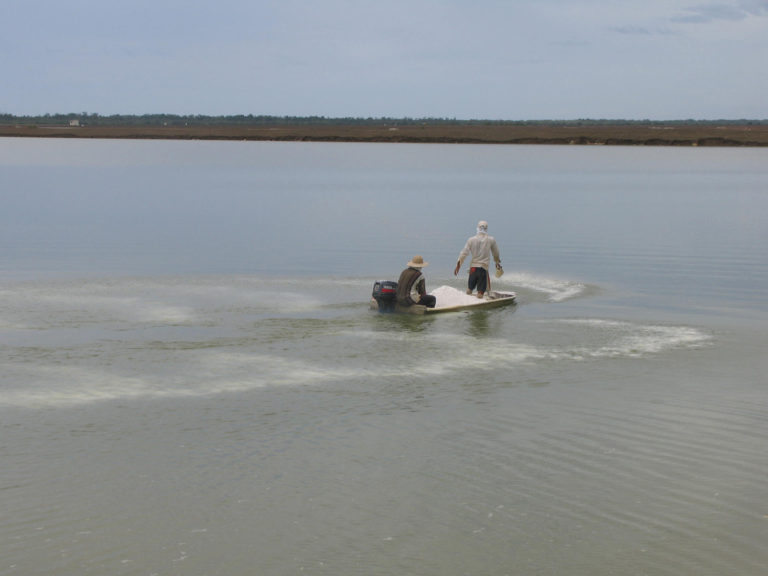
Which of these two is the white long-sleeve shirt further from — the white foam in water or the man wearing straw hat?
the white foam in water

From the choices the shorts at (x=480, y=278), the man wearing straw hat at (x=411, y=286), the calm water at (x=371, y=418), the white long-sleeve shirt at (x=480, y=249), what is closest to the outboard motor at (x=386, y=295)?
the man wearing straw hat at (x=411, y=286)

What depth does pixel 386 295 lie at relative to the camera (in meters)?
23.2

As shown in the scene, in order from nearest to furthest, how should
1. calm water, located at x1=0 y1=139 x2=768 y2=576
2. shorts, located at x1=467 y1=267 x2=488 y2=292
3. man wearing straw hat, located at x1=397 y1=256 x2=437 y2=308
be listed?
1. calm water, located at x1=0 y1=139 x2=768 y2=576
2. man wearing straw hat, located at x1=397 y1=256 x2=437 y2=308
3. shorts, located at x1=467 y1=267 x2=488 y2=292

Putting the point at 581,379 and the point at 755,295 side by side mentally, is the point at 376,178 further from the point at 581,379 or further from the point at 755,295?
the point at 581,379

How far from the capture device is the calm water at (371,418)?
10.6 m

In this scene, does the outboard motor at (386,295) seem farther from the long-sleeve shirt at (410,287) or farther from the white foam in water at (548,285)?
the white foam in water at (548,285)

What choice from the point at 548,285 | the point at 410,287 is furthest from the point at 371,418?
the point at 548,285

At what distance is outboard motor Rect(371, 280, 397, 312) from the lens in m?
23.1

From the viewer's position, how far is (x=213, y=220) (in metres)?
48.9

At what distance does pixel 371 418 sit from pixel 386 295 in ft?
27.6

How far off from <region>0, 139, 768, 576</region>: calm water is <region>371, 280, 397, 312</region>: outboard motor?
1.71 feet

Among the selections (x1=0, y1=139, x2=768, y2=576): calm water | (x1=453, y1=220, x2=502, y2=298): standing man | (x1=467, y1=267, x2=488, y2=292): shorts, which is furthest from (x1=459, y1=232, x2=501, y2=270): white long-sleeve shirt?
(x1=0, y1=139, x2=768, y2=576): calm water

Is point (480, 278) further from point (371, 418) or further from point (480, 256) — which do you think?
point (371, 418)

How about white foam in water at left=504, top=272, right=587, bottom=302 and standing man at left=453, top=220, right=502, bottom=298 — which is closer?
standing man at left=453, top=220, right=502, bottom=298
